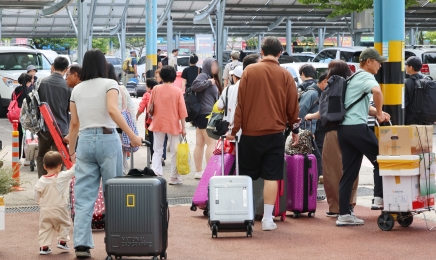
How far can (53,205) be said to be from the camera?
8.62m

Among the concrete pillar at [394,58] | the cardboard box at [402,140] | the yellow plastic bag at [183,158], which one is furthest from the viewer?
the yellow plastic bag at [183,158]

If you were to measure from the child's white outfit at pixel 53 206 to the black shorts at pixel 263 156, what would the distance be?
1.98m

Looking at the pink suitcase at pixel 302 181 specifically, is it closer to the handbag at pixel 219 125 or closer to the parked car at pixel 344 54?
the handbag at pixel 219 125

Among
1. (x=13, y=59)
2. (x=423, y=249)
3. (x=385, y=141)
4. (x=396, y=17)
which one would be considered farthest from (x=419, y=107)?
(x=13, y=59)

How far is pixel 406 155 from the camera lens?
31.5ft

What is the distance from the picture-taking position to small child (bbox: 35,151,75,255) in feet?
28.2

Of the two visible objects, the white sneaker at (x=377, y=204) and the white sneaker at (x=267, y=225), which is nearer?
the white sneaker at (x=267, y=225)

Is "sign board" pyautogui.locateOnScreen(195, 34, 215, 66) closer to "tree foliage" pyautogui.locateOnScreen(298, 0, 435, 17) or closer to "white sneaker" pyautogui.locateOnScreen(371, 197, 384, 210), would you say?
"tree foliage" pyautogui.locateOnScreen(298, 0, 435, 17)

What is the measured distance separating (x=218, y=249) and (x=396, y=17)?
381 centimetres

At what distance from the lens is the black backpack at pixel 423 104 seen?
536 inches

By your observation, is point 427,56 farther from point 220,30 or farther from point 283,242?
point 283,242

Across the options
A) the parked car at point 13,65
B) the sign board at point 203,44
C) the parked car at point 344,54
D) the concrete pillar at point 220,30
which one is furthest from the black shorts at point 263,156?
the sign board at point 203,44

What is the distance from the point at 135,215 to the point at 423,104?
7.01 meters

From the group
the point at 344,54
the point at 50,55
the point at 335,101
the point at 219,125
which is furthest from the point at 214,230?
the point at 344,54
